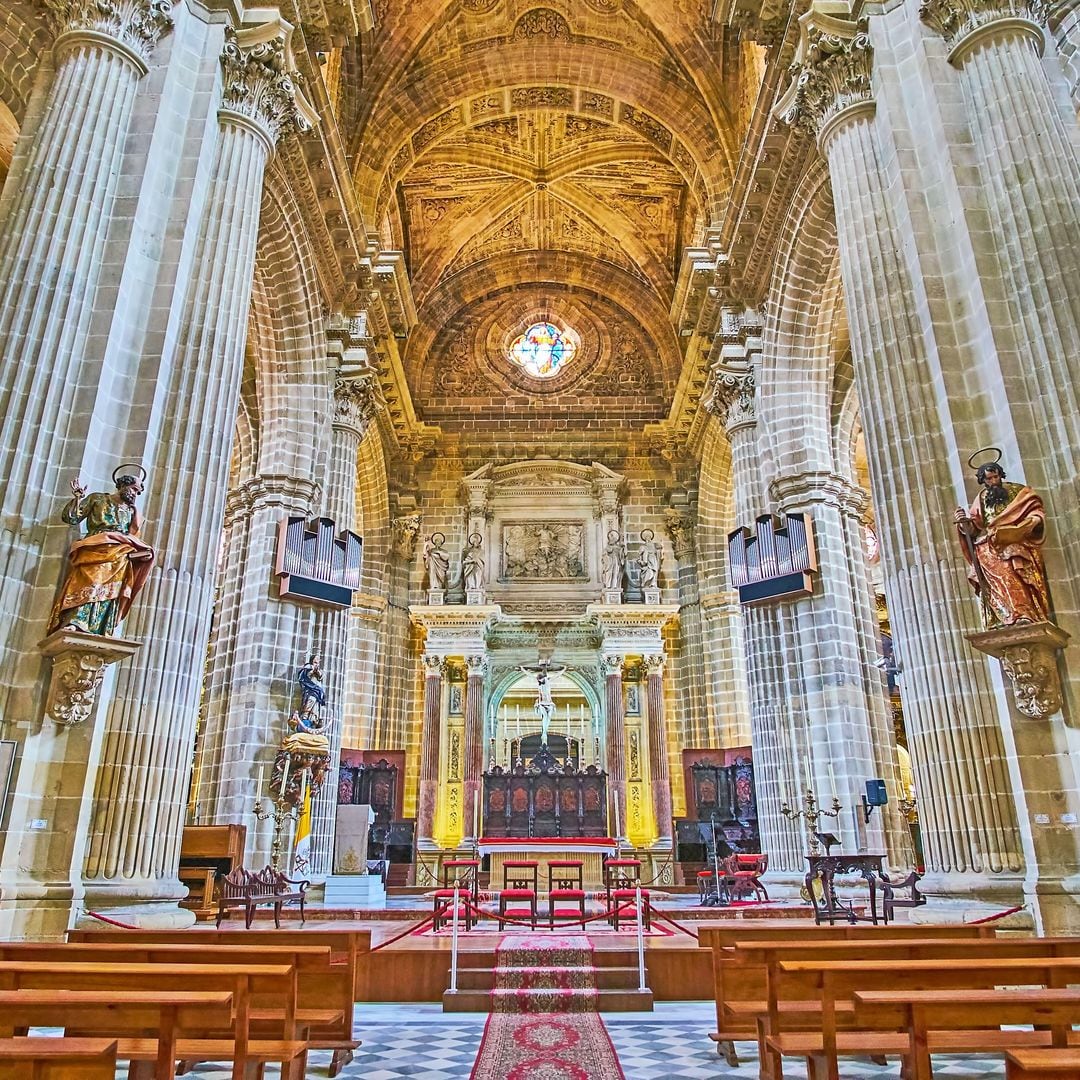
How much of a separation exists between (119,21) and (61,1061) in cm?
1041

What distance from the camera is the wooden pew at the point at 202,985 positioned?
3.67 m

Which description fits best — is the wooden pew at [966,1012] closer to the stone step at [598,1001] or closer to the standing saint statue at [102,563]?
the stone step at [598,1001]

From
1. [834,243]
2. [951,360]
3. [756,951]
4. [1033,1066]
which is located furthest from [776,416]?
[1033,1066]

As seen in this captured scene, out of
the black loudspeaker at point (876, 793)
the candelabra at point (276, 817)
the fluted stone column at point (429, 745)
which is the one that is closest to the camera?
the black loudspeaker at point (876, 793)

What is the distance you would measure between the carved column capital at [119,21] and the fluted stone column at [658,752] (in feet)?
54.1

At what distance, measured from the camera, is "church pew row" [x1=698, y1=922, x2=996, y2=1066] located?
5250mm

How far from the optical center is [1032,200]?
870cm

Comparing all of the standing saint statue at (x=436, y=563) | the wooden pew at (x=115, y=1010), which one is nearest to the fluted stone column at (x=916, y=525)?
the wooden pew at (x=115, y=1010)

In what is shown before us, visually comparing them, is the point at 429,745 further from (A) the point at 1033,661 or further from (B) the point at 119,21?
(B) the point at 119,21

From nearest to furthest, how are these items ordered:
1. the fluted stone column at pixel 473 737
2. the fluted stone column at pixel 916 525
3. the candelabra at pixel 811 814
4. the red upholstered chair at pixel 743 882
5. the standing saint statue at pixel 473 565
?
the fluted stone column at pixel 916 525 < the candelabra at pixel 811 814 < the red upholstered chair at pixel 743 882 < the fluted stone column at pixel 473 737 < the standing saint statue at pixel 473 565

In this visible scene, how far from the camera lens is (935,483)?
8797 millimetres

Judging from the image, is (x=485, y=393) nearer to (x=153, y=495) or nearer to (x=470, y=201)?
(x=470, y=201)

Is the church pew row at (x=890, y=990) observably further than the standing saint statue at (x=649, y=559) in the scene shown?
No

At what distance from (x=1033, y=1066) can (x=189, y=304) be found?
9736 millimetres
